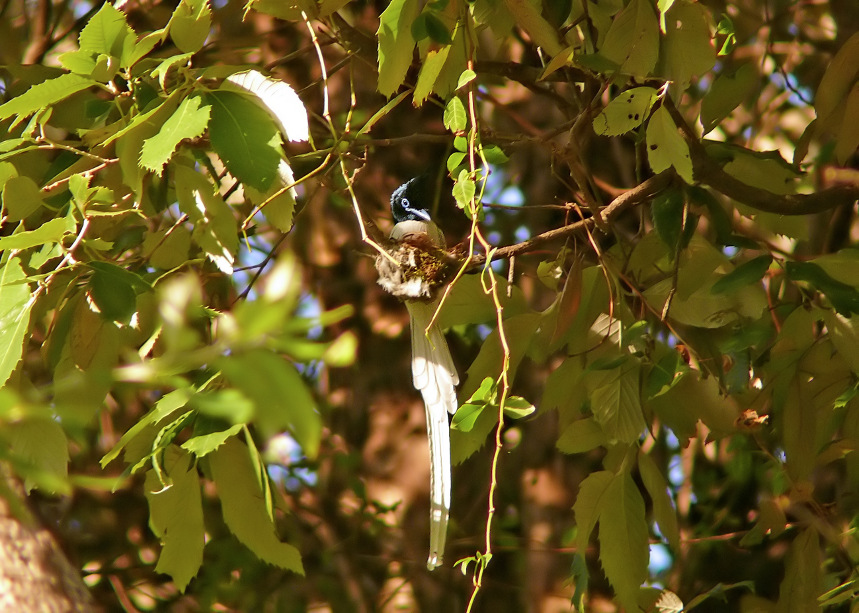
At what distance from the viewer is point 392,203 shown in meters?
2.38

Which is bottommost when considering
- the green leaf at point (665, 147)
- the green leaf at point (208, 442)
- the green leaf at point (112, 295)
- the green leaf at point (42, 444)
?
the green leaf at point (208, 442)

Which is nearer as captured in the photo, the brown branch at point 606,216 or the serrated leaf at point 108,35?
the serrated leaf at point 108,35

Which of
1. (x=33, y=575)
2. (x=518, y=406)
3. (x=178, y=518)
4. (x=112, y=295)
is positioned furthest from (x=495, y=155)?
(x=33, y=575)

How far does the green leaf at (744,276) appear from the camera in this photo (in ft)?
4.92

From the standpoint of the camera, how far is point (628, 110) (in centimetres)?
141

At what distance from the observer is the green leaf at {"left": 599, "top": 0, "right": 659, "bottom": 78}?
142 centimetres

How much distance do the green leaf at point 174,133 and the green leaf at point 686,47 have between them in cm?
69

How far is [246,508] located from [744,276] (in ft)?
2.90

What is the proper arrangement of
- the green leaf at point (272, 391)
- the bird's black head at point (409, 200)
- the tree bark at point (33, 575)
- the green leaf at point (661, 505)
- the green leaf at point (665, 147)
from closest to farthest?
the green leaf at point (272, 391), the green leaf at point (665, 147), the tree bark at point (33, 575), the green leaf at point (661, 505), the bird's black head at point (409, 200)

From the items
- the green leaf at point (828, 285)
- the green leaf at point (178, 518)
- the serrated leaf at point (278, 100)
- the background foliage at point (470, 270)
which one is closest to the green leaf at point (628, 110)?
the background foliage at point (470, 270)

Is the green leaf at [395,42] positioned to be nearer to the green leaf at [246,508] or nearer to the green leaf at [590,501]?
the green leaf at [246,508]

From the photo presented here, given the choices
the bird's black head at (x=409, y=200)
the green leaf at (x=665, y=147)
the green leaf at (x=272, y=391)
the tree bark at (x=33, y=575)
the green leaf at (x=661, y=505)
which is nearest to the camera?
the green leaf at (x=272, y=391)

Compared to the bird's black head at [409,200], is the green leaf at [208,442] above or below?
above

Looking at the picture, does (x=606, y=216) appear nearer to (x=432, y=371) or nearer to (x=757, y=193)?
(x=757, y=193)
